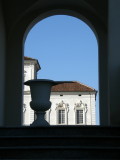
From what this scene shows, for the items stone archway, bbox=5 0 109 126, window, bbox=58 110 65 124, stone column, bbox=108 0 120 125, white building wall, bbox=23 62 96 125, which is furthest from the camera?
window, bbox=58 110 65 124

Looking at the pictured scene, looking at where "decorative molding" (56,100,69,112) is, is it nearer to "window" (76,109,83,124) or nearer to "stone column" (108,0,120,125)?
"window" (76,109,83,124)

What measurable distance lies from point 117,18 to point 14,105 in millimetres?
4441

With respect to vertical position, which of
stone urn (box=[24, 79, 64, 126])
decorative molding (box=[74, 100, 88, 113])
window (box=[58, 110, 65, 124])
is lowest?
window (box=[58, 110, 65, 124])

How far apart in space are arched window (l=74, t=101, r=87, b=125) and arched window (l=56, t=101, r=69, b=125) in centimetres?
127

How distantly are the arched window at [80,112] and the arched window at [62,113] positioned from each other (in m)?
1.27

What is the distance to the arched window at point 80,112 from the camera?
54.2 m

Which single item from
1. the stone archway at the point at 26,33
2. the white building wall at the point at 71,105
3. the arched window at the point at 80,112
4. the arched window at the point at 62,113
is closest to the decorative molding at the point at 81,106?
the arched window at the point at 80,112

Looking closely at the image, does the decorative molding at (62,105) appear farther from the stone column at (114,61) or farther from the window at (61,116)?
the stone column at (114,61)

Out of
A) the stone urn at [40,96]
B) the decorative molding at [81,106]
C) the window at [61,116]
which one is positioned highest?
the stone urn at [40,96]

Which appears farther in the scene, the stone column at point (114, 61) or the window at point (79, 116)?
the window at point (79, 116)

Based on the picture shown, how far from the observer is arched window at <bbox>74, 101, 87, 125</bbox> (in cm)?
5415

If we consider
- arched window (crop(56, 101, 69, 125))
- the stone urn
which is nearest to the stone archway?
the stone urn

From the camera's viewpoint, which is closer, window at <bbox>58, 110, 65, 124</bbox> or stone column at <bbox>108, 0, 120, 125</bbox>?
stone column at <bbox>108, 0, 120, 125</bbox>

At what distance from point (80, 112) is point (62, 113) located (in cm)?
227
